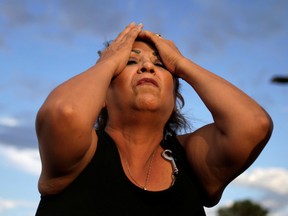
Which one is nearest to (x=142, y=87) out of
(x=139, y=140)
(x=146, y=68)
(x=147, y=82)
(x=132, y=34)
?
(x=147, y=82)

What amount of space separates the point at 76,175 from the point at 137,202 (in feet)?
1.58

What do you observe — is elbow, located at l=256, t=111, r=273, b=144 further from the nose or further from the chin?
the nose

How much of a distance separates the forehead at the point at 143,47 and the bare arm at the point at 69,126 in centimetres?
67

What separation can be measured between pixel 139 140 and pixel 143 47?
90 cm

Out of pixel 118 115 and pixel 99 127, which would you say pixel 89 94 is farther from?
pixel 99 127

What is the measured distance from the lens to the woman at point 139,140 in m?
2.68

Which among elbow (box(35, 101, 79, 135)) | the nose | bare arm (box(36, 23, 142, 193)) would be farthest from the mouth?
elbow (box(35, 101, 79, 135))

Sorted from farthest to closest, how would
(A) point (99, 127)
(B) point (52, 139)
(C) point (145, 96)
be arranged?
(A) point (99, 127), (C) point (145, 96), (B) point (52, 139)

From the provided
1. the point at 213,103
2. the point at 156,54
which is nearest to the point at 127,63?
the point at 156,54

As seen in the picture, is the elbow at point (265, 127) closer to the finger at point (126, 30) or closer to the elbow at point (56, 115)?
the elbow at point (56, 115)

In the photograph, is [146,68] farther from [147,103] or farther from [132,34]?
[132,34]

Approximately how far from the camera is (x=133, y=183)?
2980 millimetres

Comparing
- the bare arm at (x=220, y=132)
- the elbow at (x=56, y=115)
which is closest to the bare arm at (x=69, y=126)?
the elbow at (x=56, y=115)

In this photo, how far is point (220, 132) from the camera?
3107mm
